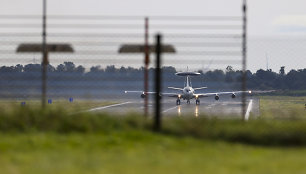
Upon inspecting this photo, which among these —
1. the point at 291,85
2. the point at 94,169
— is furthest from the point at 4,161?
the point at 291,85

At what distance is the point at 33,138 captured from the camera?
1072 centimetres

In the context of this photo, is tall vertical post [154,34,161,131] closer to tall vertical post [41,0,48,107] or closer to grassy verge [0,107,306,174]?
grassy verge [0,107,306,174]

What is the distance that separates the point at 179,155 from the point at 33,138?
2973mm

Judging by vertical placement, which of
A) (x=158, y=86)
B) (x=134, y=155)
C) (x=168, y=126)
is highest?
(x=158, y=86)

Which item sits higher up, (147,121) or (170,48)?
(170,48)

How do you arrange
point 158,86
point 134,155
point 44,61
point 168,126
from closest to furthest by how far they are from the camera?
1. point 134,155
2. point 168,126
3. point 158,86
4. point 44,61

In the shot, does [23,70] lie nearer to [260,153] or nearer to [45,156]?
[45,156]

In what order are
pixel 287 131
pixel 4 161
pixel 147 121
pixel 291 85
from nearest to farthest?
pixel 4 161
pixel 287 131
pixel 147 121
pixel 291 85

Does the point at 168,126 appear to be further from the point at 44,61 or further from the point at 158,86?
the point at 44,61

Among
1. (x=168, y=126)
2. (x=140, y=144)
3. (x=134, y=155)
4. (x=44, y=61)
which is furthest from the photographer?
(x=44, y=61)

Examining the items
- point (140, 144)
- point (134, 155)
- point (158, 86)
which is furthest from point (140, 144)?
point (158, 86)

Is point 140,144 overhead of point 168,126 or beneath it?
beneath

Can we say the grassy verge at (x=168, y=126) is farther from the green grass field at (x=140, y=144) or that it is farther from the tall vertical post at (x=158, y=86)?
the tall vertical post at (x=158, y=86)

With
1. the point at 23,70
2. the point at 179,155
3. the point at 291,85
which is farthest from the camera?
the point at 291,85
